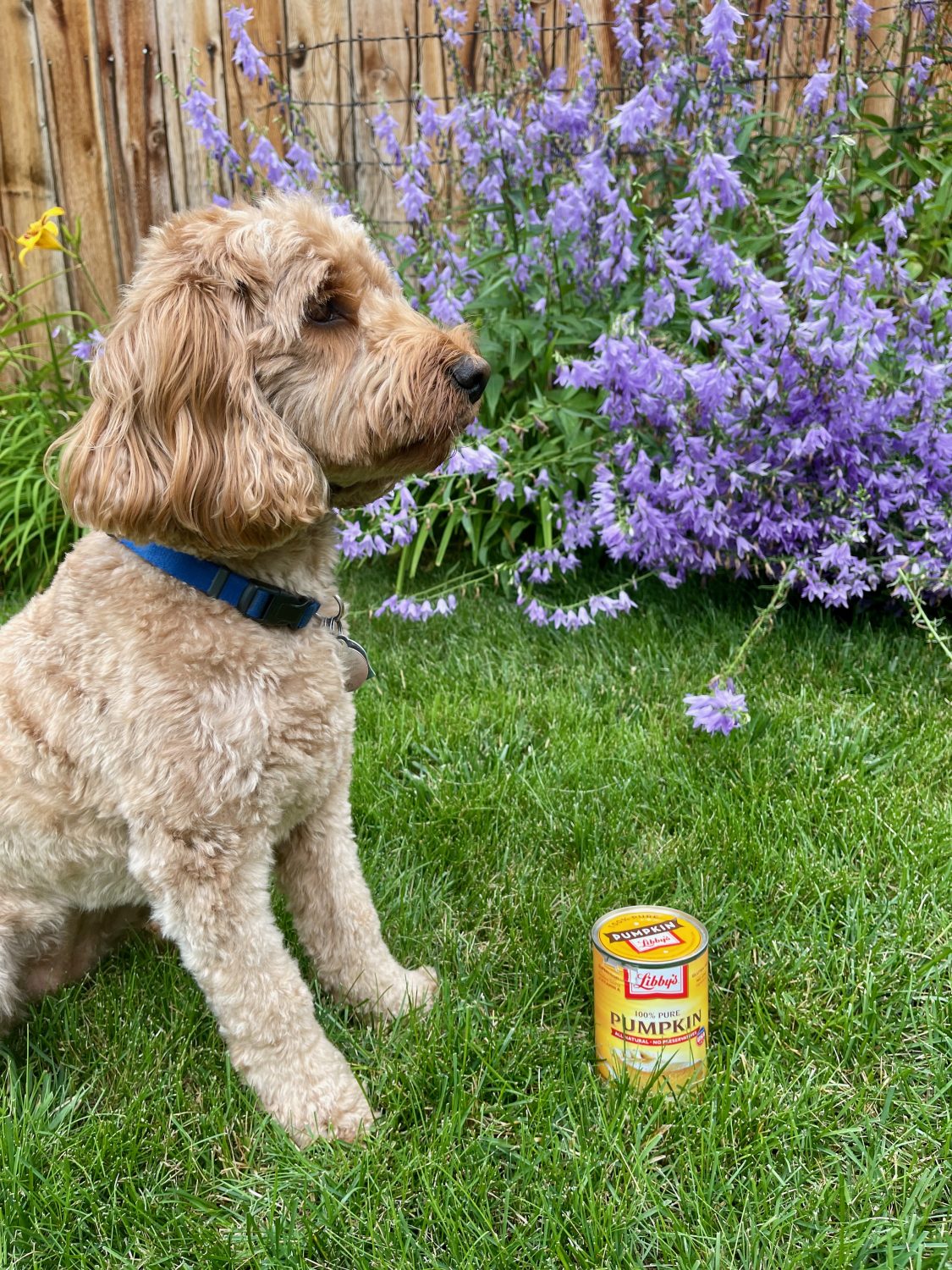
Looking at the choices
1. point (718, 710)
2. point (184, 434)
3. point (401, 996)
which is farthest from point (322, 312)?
point (718, 710)

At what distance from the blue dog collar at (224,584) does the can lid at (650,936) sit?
0.95 metres

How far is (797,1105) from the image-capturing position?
2076mm

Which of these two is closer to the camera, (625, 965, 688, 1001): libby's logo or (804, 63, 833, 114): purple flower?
(625, 965, 688, 1001): libby's logo

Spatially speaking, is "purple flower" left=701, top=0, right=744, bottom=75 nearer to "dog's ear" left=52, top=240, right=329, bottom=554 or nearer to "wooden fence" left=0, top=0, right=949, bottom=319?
"wooden fence" left=0, top=0, right=949, bottom=319

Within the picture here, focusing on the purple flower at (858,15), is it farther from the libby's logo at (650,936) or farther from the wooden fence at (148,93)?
the libby's logo at (650,936)

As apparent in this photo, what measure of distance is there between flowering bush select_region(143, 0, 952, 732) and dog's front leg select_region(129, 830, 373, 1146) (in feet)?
5.28

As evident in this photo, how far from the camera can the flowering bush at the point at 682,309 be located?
3.63 metres

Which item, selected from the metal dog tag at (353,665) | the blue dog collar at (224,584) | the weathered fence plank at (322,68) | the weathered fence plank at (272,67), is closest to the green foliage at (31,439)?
the weathered fence plank at (272,67)

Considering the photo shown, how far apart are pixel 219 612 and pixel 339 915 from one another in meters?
0.82

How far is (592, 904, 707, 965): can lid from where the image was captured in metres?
2.09

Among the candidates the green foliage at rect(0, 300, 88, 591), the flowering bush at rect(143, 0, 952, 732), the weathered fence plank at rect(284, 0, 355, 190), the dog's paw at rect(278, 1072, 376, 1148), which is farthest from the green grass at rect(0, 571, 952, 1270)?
the weathered fence plank at rect(284, 0, 355, 190)

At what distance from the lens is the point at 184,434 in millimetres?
1920

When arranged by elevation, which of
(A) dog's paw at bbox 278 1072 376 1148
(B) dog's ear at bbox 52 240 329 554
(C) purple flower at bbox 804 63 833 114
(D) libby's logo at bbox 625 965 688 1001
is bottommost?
(A) dog's paw at bbox 278 1072 376 1148

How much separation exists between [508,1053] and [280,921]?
0.80 meters
